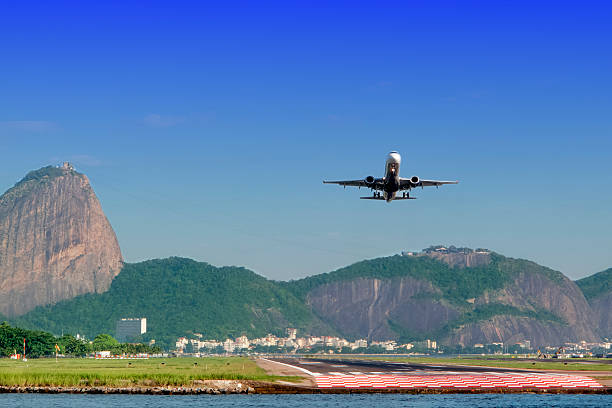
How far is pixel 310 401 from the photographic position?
150 meters

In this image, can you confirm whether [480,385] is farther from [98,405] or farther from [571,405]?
[98,405]

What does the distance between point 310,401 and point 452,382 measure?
122 feet

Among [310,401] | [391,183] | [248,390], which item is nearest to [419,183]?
[391,183]

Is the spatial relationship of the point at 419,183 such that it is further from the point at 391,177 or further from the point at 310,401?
the point at 310,401

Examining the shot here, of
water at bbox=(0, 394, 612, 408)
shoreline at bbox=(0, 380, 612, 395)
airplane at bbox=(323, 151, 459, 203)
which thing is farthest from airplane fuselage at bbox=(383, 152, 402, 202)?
shoreline at bbox=(0, 380, 612, 395)

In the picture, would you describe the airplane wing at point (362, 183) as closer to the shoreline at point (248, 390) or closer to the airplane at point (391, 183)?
the airplane at point (391, 183)

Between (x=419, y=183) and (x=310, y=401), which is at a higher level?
(x=419, y=183)

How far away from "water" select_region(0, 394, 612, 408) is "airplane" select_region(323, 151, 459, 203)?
35809 mm

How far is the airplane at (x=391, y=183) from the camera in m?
132

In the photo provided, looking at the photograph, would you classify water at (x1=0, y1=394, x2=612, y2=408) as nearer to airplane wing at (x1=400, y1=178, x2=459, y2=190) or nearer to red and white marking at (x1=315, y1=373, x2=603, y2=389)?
red and white marking at (x1=315, y1=373, x2=603, y2=389)

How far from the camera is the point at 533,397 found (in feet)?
526

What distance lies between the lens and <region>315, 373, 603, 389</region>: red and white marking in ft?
557

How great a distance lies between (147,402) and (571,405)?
74017mm

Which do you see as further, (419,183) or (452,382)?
(452,382)
